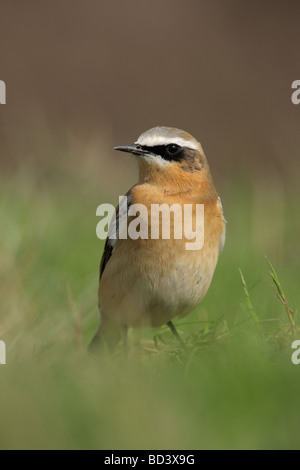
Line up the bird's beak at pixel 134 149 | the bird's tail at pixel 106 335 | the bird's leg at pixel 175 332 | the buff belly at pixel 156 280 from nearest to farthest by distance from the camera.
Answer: the bird's leg at pixel 175 332, the buff belly at pixel 156 280, the bird's beak at pixel 134 149, the bird's tail at pixel 106 335

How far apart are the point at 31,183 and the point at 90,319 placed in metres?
2.55

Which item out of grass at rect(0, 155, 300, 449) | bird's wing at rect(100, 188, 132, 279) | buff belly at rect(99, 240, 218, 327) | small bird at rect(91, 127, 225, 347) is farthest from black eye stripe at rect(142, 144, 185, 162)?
grass at rect(0, 155, 300, 449)

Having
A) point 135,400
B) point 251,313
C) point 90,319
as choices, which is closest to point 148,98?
point 90,319

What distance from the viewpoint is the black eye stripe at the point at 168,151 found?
6398 mm

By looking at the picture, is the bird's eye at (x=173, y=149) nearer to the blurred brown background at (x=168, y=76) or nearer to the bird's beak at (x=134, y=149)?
the bird's beak at (x=134, y=149)

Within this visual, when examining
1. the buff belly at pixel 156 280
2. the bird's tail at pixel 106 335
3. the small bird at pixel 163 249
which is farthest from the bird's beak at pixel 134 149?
the bird's tail at pixel 106 335

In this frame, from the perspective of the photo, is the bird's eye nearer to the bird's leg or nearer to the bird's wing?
the bird's wing

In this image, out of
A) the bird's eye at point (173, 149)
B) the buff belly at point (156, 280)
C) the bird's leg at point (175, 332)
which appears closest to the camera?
the bird's leg at point (175, 332)

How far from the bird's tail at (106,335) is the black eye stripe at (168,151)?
1.50m

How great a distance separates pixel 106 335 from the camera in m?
7.10

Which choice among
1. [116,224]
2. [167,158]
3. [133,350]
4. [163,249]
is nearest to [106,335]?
[133,350]

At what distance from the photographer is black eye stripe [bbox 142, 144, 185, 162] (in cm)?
640

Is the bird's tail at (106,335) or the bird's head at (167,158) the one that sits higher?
the bird's head at (167,158)

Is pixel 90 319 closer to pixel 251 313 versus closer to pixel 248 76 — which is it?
pixel 251 313
